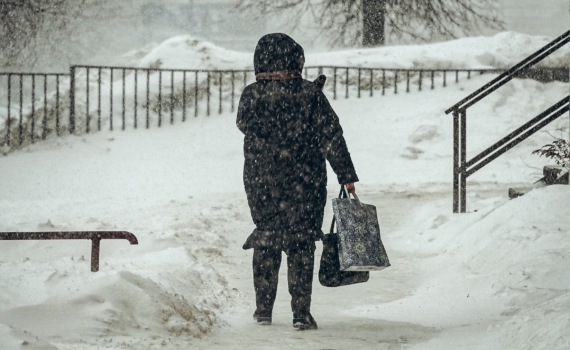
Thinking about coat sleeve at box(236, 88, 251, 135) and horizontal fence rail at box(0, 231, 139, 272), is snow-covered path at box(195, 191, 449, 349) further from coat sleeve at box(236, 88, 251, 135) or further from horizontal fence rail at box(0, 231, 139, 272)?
coat sleeve at box(236, 88, 251, 135)

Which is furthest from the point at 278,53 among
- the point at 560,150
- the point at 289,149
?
the point at 560,150

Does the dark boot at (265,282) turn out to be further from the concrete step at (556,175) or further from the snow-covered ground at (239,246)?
the concrete step at (556,175)

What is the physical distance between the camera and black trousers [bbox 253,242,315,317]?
4336 mm

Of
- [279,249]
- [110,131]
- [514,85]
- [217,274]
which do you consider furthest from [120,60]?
[279,249]

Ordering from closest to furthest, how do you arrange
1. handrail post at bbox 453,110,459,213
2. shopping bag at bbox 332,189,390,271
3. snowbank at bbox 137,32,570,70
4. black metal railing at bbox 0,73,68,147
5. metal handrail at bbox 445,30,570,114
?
1. shopping bag at bbox 332,189,390,271
2. metal handrail at bbox 445,30,570,114
3. handrail post at bbox 453,110,459,213
4. black metal railing at bbox 0,73,68,147
5. snowbank at bbox 137,32,570,70

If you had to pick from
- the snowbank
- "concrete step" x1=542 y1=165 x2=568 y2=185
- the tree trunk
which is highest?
the tree trunk

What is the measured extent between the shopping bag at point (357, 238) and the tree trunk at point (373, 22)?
14673 millimetres

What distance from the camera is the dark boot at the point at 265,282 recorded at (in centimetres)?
443

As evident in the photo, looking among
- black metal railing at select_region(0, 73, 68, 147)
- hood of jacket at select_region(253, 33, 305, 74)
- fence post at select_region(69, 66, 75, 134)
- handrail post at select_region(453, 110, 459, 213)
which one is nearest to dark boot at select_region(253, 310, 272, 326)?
hood of jacket at select_region(253, 33, 305, 74)

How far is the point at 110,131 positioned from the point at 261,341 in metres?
10.5

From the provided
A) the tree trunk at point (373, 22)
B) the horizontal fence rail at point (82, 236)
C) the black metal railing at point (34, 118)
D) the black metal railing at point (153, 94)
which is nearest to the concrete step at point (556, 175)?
the horizontal fence rail at point (82, 236)

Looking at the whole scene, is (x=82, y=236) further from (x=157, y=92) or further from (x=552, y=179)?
(x=157, y=92)

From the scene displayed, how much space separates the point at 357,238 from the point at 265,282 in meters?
0.63

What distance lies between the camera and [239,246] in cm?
746
